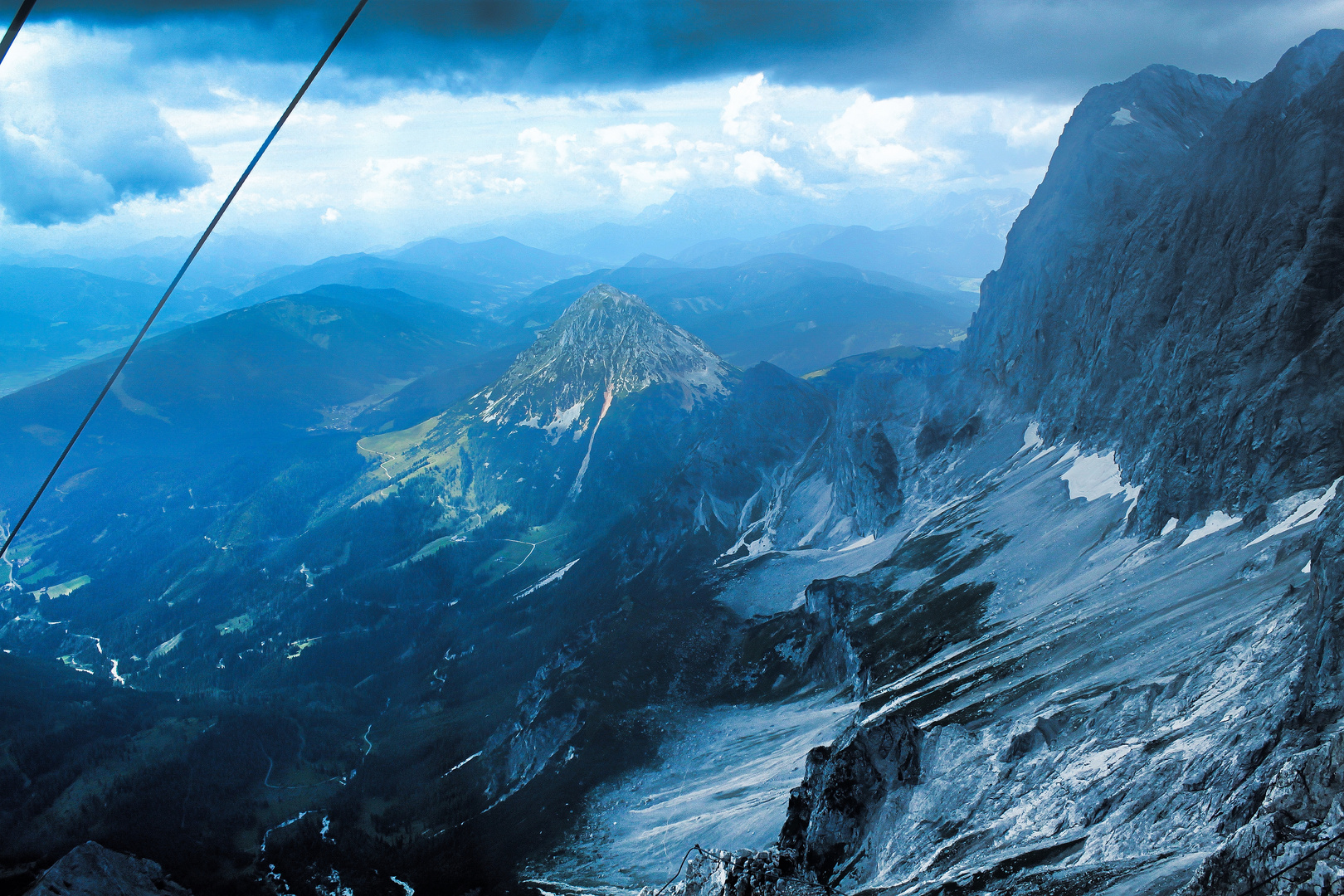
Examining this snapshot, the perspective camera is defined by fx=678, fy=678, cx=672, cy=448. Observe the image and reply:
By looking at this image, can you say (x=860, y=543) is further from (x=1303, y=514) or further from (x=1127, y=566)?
(x=1303, y=514)

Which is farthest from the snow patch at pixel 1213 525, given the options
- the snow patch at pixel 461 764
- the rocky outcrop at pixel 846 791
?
the snow patch at pixel 461 764

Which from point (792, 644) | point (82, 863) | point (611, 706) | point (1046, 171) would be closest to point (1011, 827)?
point (792, 644)

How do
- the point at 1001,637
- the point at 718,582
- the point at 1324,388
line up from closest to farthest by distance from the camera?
the point at 1324,388 < the point at 1001,637 < the point at 718,582

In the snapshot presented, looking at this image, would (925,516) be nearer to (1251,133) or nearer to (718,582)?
(718,582)

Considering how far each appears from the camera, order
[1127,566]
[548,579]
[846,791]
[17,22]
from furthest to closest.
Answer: [548,579]
[1127,566]
[846,791]
[17,22]

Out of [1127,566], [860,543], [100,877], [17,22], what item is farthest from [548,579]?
[17,22]

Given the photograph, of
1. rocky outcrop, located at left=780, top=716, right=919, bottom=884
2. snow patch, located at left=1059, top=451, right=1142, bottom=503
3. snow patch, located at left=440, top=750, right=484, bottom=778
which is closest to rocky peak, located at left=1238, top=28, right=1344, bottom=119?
snow patch, located at left=1059, top=451, right=1142, bottom=503
